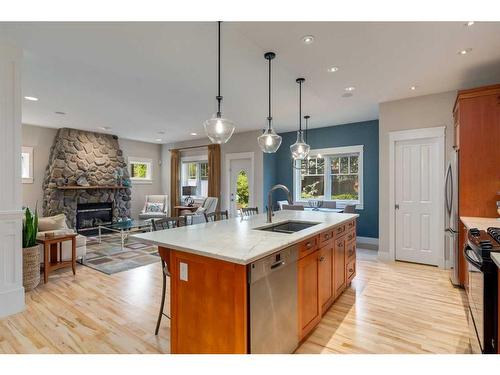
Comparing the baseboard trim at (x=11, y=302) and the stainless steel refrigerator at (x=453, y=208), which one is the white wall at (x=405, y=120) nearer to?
the stainless steel refrigerator at (x=453, y=208)

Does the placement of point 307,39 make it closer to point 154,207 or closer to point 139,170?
point 154,207

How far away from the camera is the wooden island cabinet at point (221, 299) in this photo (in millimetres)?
1526

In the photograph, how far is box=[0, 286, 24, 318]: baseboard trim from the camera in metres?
2.60

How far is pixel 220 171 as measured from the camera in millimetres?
7695

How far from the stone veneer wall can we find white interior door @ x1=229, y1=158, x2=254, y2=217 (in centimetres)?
323

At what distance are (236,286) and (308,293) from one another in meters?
0.86

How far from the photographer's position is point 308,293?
6.96 feet

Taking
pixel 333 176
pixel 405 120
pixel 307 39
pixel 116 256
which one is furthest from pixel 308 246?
pixel 333 176

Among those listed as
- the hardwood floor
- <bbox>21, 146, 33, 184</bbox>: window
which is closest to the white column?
the hardwood floor

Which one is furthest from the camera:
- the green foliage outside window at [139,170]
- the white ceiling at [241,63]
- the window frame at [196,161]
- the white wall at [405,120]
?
the green foliage outside window at [139,170]

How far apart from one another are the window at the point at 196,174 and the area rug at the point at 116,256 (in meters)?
3.11

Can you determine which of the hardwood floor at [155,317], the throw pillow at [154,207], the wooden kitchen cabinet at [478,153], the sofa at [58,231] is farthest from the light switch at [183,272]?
the throw pillow at [154,207]
